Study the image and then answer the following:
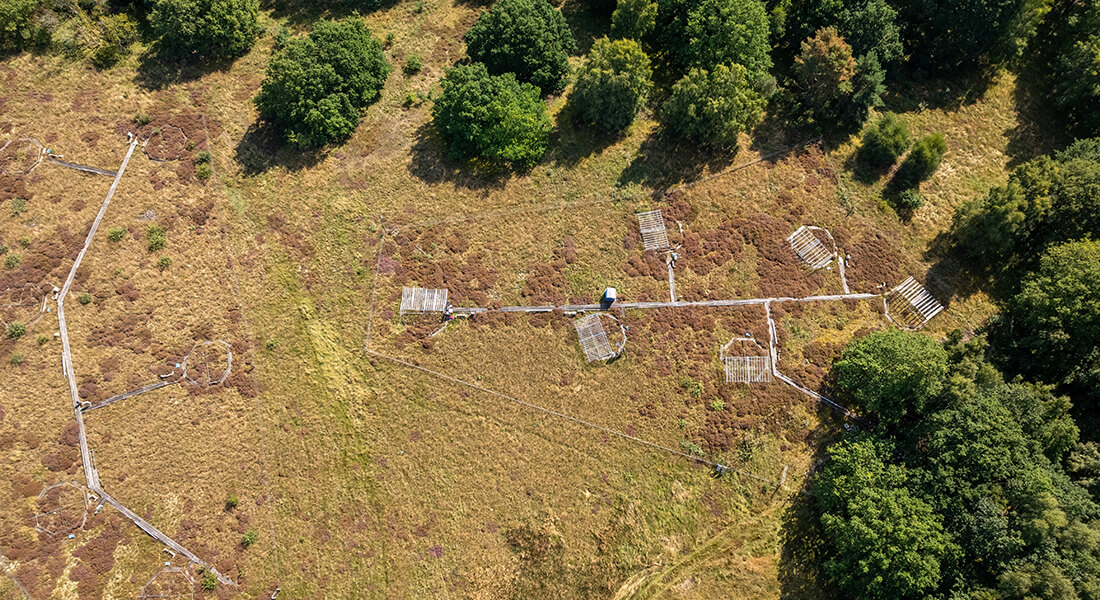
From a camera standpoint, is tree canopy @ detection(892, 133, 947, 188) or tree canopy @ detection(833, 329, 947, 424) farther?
tree canopy @ detection(892, 133, 947, 188)

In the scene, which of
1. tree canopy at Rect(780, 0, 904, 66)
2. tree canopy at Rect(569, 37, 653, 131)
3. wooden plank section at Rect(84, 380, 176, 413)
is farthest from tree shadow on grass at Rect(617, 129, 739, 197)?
wooden plank section at Rect(84, 380, 176, 413)

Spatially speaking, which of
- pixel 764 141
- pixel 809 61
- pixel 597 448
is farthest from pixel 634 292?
pixel 809 61

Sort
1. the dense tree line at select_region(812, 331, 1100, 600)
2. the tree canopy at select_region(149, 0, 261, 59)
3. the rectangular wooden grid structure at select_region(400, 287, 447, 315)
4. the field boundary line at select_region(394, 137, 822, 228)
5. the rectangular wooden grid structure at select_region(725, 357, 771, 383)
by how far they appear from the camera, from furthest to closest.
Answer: the tree canopy at select_region(149, 0, 261, 59) → the field boundary line at select_region(394, 137, 822, 228) → the rectangular wooden grid structure at select_region(400, 287, 447, 315) → the rectangular wooden grid structure at select_region(725, 357, 771, 383) → the dense tree line at select_region(812, 331, 1100, 600)

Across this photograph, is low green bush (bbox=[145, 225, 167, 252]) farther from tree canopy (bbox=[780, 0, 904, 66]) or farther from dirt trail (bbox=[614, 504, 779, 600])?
tree canopy (bbox=[780, 0, 904, 66])

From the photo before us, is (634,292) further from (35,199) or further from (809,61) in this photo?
(35,199)

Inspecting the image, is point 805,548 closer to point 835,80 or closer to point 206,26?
point 835,80

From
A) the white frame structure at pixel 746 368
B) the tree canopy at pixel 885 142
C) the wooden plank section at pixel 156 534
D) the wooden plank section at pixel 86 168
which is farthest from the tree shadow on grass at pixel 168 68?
the tree canopy at pixel 885 142

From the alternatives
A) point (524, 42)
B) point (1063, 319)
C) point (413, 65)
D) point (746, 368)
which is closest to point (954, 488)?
point (746, 368)

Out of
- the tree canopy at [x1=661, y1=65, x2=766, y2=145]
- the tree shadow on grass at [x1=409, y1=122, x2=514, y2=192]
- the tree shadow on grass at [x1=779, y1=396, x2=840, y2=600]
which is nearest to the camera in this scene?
the tree shadow on grass at [x1=779, y1=396, x2=840, y2=600]
